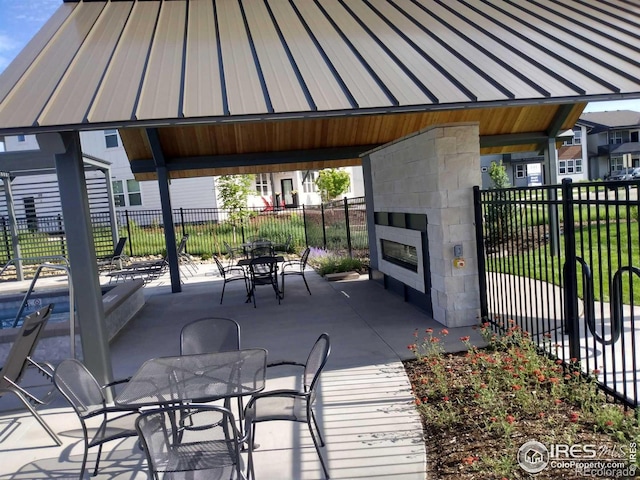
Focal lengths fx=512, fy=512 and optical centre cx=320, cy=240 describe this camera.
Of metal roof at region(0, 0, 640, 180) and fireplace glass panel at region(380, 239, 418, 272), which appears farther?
fireplace glass panel at region(380, 239, 418, 272)

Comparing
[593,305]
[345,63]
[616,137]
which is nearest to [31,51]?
[345,63]

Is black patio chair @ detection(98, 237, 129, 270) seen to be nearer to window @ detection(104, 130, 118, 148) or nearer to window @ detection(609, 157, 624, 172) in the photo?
window @ detection(104, 130, 118, 148)

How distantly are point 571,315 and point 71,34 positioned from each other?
7.07 m

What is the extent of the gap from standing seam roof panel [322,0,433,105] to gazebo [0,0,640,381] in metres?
0.03

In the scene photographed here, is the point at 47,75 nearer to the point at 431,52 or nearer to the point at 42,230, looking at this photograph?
the point at 431,52

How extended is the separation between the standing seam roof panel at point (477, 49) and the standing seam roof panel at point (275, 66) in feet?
7.10

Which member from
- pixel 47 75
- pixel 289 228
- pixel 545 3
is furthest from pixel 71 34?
pixel 289 228

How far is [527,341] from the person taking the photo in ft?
15.3

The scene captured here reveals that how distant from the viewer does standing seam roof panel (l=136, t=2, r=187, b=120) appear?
4.79 metres

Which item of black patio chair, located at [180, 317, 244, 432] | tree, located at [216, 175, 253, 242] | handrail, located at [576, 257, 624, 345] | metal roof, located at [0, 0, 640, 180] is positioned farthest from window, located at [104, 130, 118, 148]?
handrail, located at [576, 257, 624, 345]

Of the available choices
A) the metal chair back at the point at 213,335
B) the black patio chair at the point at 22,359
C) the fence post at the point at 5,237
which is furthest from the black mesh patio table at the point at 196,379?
the fence post at the point at 5,237

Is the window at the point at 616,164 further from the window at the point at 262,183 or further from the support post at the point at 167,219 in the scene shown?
the support post at the point at 167,219

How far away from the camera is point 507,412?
3.93 m

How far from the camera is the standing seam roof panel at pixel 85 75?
180 inches
